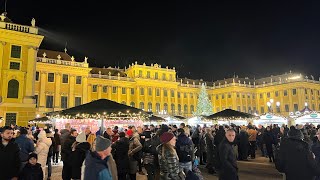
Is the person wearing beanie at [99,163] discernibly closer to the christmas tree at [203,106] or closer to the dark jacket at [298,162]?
the dark jacket at [298,162]

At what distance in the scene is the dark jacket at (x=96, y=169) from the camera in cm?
329

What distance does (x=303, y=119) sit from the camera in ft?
75.4

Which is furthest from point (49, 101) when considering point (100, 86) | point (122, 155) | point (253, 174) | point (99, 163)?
point (99, 163)

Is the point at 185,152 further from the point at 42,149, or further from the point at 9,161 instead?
the point at 42,149

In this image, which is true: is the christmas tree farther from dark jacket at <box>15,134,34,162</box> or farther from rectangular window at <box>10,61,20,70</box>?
dark jacket at <box>15,134,34,162</box>

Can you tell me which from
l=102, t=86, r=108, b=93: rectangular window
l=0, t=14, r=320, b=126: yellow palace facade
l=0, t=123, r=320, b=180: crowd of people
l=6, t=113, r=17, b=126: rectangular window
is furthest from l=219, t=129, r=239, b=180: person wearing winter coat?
l=102, t=86, r=108, b=93: rectangular window

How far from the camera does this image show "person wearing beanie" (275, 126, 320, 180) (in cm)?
452

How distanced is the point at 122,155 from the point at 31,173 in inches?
84.1

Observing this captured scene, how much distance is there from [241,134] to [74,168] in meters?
9.73

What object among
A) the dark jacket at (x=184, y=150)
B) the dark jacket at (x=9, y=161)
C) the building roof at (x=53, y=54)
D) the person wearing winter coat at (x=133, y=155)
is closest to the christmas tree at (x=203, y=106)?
the building roof at (x=53, y=54)

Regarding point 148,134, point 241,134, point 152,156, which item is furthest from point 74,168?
point 241,134

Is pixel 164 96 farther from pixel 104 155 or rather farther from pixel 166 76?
pixel 104 155

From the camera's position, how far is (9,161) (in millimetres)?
5172

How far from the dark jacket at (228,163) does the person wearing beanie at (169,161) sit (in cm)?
110
